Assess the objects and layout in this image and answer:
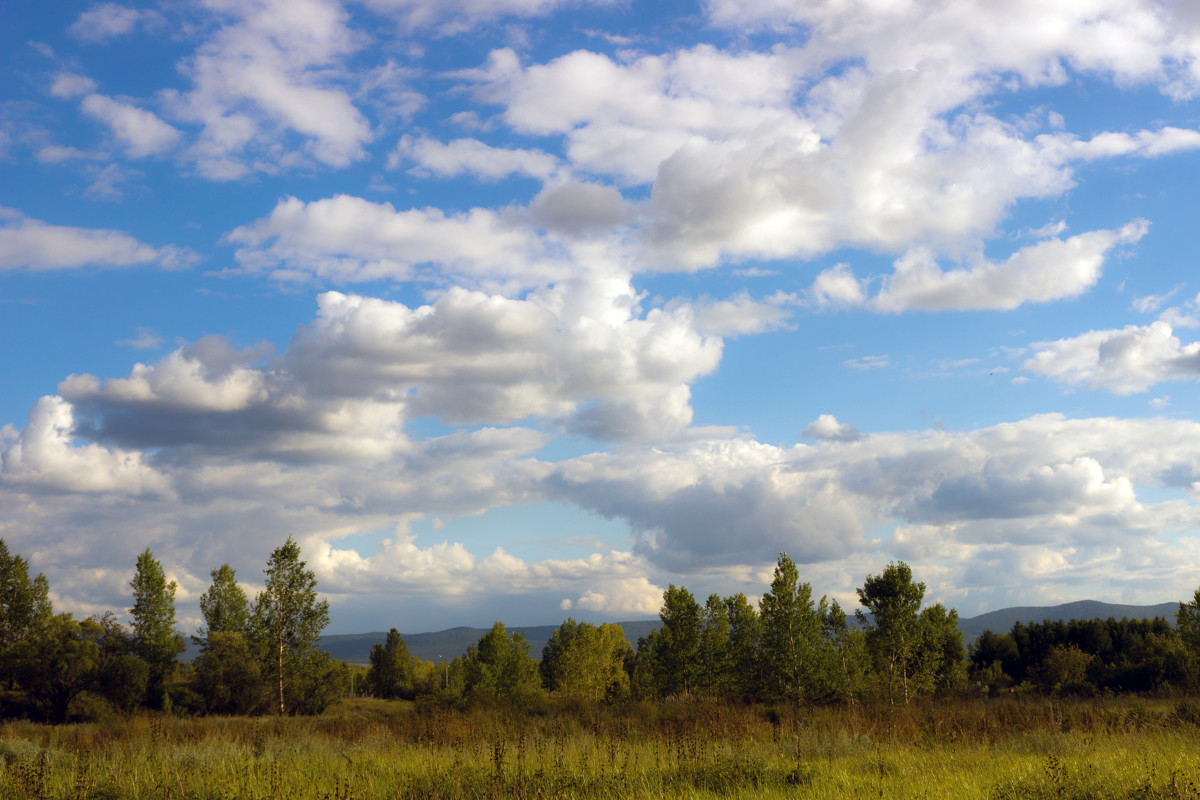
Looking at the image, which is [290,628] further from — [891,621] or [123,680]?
[891,621]

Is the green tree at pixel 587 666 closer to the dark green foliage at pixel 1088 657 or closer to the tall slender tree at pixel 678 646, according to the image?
the tall slender tree at pixel 678 646

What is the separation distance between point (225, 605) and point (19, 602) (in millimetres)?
17874

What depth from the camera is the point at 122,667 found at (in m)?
51.2

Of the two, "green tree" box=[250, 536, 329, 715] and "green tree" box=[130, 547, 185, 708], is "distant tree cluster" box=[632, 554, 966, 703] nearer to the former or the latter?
"green tree" box=[250, 536, 329, 715]

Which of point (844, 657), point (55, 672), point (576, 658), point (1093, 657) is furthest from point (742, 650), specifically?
point (55, 672)

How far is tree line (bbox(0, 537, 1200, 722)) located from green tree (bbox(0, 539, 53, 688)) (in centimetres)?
11

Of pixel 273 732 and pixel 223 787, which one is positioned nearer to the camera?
pixel 223 787

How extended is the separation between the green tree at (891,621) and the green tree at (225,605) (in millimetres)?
57136

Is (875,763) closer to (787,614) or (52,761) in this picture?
(52,761)

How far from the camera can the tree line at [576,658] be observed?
Answer: 1688 inches

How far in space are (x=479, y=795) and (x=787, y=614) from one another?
33977mm

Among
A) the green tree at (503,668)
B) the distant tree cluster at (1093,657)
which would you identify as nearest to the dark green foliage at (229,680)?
the green tree at (503,668)

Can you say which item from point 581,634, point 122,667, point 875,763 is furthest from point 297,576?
point 875,763

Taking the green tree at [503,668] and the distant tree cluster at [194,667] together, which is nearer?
→ the distant tree cluster at [194,667]
